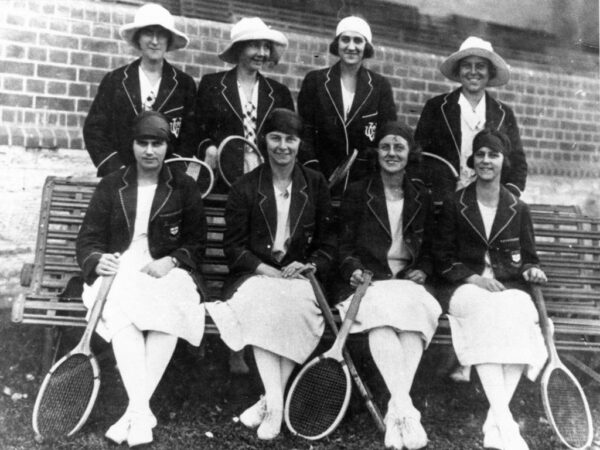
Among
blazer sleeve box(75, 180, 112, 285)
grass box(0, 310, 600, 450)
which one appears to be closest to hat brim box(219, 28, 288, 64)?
blazer sleeve box(75, 180, 112, 285)

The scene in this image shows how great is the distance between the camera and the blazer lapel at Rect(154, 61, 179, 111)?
437 centimetres

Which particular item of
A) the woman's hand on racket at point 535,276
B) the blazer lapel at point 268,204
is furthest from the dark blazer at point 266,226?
the woman's hand on racket at point 535,276

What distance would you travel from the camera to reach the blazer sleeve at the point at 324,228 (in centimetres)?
394

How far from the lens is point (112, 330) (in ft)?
11.1

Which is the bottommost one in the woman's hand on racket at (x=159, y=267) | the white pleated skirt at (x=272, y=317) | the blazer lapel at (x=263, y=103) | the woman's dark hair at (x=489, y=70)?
the white pleated skirt at (x=272, y=317)

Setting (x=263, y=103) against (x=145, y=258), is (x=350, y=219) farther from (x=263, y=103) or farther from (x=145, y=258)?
(x=145, y=258)

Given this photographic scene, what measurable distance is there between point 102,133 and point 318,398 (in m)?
2.18

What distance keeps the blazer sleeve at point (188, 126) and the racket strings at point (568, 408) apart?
2585 mm

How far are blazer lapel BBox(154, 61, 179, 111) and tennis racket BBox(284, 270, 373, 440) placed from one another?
199cm

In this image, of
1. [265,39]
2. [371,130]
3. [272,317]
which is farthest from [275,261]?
[265,39]

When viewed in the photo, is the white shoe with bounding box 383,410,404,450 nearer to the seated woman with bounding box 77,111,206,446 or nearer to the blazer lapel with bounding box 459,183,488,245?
the seated woman with bounding box 77,111,206,446

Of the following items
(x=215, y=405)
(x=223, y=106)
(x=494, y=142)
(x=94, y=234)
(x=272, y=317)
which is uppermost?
(x=223, y=106)

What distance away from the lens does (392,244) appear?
13.1 feet

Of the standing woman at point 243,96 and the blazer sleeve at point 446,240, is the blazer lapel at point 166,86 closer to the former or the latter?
the standing woman at point 243,96
